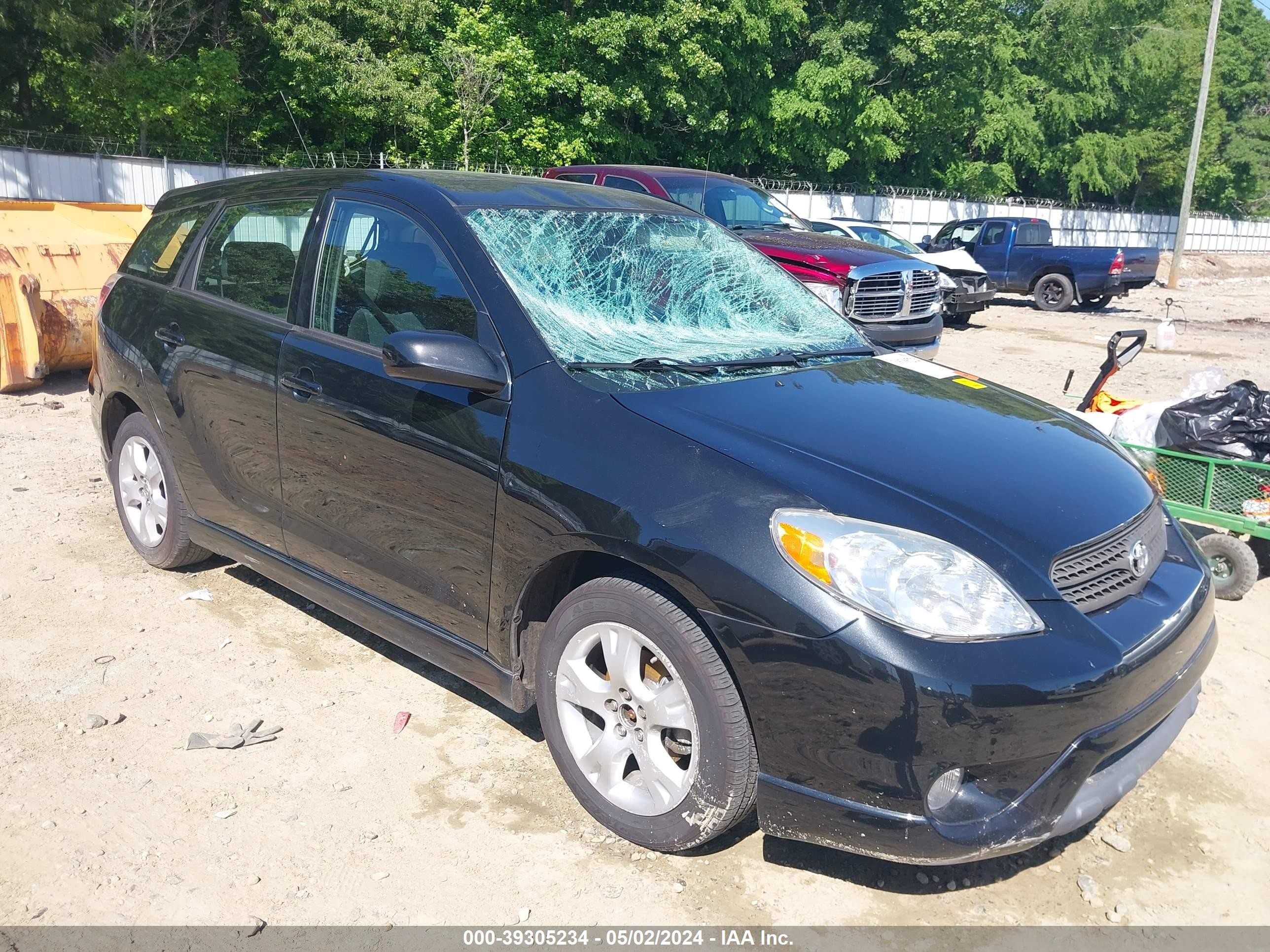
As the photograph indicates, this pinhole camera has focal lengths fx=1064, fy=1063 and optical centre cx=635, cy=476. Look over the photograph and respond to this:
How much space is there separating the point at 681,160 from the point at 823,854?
2936 centimetres

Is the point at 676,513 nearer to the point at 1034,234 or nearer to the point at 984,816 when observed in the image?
the point at 984,816

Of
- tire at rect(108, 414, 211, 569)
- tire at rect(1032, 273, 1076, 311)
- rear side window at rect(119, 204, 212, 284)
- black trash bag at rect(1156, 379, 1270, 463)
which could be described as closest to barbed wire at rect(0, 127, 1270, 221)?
tire at rect(1032, 273, 1076, 311)

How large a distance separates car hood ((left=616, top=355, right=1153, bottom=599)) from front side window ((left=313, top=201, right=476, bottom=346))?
2.68 feet

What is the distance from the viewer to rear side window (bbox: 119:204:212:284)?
4633 millimetres

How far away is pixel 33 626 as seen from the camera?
439cm

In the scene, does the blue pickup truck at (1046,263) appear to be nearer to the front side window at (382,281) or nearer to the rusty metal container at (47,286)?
the rusty metal container at (47,286)

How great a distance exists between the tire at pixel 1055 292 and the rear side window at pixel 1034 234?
0.83m

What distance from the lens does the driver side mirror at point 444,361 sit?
3088 mm

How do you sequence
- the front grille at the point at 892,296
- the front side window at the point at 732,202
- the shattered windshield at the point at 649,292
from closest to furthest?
the shattered windshield at the point at 649,292 → the front grille at the point at 892,296 → the front side window at the point at 732,202

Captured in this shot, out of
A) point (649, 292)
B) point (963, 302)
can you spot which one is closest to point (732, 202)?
point (963, 302)

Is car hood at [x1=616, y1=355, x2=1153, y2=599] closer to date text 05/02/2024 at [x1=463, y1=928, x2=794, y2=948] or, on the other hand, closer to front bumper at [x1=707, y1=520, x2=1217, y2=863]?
front bumper at [x1=707, y1=520, x2=1217, y2=863]

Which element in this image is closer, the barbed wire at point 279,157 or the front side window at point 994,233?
the front side window at point 994,233

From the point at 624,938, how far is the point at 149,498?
3257 millimetres

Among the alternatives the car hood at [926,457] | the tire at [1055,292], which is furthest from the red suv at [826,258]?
the tire at [1055,292]
